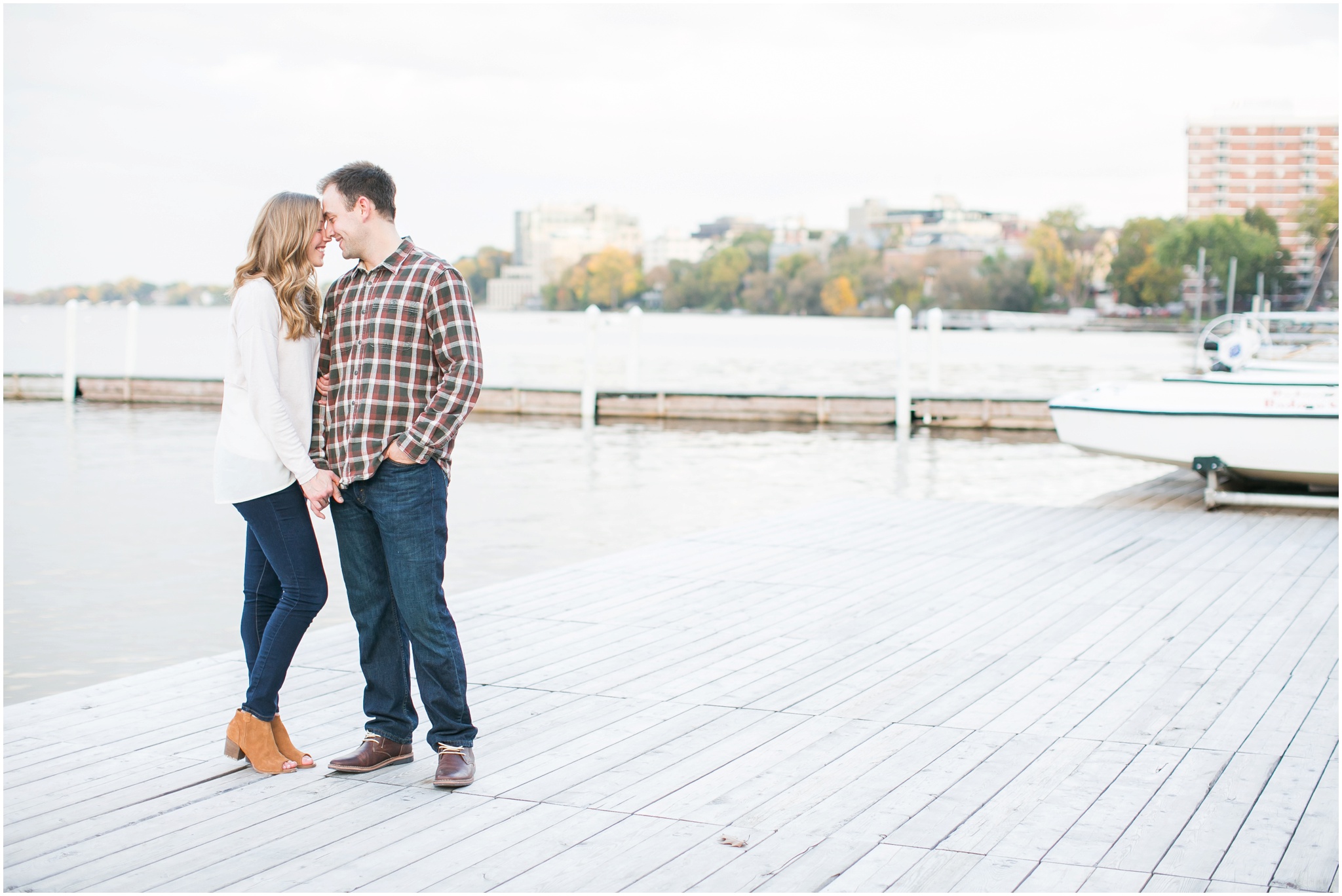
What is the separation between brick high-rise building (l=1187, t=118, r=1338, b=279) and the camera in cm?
14662

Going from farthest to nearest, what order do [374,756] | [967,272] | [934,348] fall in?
[967,272], [934,348], [374,756]

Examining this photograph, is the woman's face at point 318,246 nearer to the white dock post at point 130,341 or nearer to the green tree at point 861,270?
the white dock post at point 130,341

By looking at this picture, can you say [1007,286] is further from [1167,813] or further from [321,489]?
[321,489]

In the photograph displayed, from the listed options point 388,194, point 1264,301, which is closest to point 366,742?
point 388,194

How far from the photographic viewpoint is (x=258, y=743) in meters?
3.16

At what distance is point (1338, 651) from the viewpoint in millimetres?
4602

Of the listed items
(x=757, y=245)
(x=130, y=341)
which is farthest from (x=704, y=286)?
(x=130, y=341)

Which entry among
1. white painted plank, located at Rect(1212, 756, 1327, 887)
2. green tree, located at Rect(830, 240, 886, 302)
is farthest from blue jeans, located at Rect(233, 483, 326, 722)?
green tree, located at Rect(830, 240, 886, 302)

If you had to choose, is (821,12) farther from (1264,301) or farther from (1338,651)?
(1264,301)

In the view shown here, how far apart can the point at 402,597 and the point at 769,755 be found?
1.02 meters

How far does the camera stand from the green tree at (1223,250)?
109812mm

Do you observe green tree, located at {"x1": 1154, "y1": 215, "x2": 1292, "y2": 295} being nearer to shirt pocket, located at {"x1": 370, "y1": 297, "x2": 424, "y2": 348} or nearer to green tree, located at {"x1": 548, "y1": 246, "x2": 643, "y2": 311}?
green tree, located at {"x1": 548, "y1": 246, "x2": 643, "y2": 311}

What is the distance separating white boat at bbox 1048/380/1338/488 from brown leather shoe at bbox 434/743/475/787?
694 cm

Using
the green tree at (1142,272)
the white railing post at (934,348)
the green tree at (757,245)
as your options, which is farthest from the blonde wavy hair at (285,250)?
the green tree at (1142,272)
